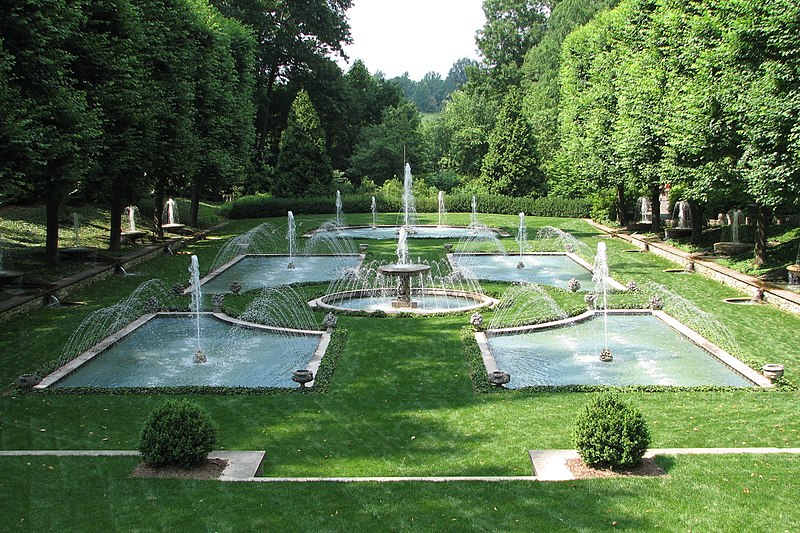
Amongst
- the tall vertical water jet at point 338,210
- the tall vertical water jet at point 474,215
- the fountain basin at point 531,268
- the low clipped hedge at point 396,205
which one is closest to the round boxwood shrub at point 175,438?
the fountain basin at point 531,268

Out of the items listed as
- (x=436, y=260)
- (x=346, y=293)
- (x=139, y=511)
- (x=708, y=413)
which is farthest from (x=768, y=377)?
(x=436, y=260)

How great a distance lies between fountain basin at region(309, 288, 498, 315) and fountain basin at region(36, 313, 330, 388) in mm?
2937

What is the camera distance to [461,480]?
909 cm

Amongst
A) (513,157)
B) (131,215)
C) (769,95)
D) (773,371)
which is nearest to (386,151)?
(513,157)

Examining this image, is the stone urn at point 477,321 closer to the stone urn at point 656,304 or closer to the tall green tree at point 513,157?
the stone urn at point 656,304

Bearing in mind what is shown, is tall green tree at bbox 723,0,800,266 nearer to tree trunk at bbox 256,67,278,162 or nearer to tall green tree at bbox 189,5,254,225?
tall green tree at bbox 189,5,254,225

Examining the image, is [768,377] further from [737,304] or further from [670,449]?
[737,304]

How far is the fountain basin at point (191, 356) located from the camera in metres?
14.4

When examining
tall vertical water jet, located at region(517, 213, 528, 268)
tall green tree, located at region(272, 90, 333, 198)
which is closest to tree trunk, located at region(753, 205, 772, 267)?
tall vertical water jet, located at region(517, 213, 528, 268)

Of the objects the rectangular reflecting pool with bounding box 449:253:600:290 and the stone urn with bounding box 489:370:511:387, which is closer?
the stone urn with bounding box 489:370:511:387

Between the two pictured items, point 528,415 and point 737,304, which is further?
point 737,304

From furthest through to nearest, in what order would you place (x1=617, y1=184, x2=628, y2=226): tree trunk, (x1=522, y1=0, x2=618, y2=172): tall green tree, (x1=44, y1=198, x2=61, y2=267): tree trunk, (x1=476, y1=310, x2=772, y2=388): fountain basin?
(x1=522, y1=0, x2=618, y2=172): tall green tree, (x1=617, y1=184, x2=628, y2=226): tree trunk, (x1=44, y1=198, x2=61, y2=267): tree trunk, (x1=476, y1=310, x2=772, y2=388): fountain basin

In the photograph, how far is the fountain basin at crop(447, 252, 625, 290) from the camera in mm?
25328

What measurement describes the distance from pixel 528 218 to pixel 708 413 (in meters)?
36.0
